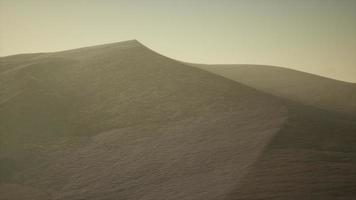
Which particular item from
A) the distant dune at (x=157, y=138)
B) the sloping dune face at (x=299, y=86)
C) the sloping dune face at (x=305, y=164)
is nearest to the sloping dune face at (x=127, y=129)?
the distant dune at (x=157, y=138)

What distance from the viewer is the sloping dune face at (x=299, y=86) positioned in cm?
4928

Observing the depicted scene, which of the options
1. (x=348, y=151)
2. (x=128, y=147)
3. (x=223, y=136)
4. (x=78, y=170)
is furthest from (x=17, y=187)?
(x=348, y=151)

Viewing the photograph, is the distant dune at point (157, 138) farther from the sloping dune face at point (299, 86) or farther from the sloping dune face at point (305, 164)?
the sloping dune face at point (299, 86)

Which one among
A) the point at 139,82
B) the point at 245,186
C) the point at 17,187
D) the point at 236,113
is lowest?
the point at 17,187

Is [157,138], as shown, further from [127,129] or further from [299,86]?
[299,86]

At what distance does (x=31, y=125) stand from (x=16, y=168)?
300 inches

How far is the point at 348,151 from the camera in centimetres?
2175

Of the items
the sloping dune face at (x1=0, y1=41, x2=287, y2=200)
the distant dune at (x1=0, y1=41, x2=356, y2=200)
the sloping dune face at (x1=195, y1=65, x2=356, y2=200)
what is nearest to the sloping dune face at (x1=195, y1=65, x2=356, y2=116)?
the distant dune at (x1=0, y1=41, x2=356, y2=200)

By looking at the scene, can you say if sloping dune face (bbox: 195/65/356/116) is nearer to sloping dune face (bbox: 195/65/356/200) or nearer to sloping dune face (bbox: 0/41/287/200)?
sloping dune face (bbox: 0/41/287/200)

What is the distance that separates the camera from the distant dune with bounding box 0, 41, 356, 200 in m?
17.9

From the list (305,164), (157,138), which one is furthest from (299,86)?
(305,164)

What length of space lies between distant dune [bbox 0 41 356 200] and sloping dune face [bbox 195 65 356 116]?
9.75 ft

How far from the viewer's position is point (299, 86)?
206 feet

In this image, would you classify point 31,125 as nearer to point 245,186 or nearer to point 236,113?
point 236,113
